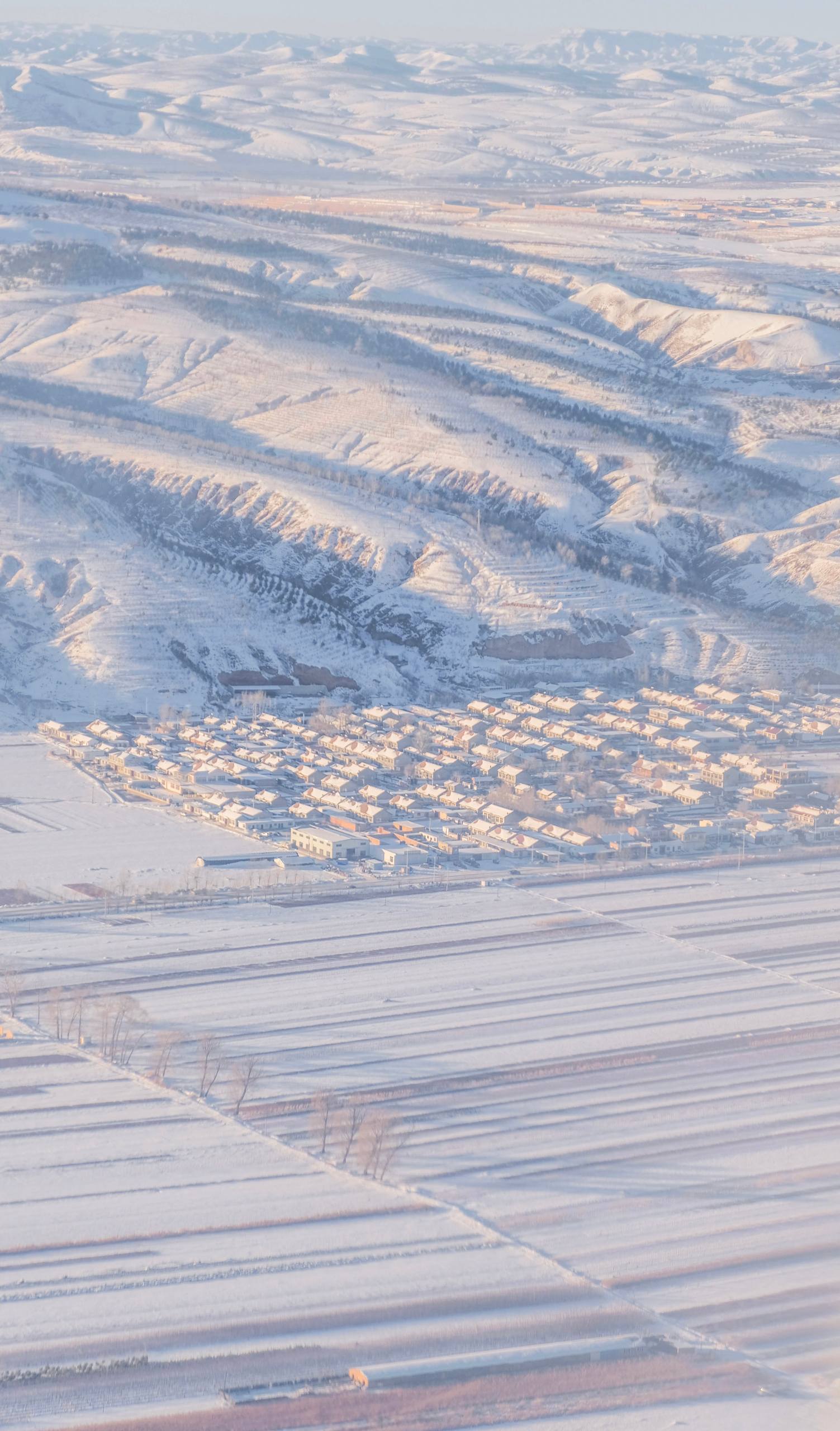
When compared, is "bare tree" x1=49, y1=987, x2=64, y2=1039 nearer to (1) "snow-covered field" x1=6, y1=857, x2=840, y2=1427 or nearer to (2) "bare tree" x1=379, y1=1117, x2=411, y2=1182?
(1) "snow-covered field" x1=6, y1=857, x2=840, y2=1427

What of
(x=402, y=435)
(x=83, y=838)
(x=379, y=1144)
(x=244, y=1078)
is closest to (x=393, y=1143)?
(x=379, y=1144)

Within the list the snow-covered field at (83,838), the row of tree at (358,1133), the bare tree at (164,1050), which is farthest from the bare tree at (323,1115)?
the snow-covered field at (83,838)

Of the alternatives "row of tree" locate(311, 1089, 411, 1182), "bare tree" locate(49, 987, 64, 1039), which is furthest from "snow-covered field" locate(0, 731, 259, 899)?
"row of tree" locate(311, 1089, 411, 1182)

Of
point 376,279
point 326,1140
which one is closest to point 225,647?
point 326,1140

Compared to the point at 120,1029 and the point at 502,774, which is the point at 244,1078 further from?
the point at 502,774

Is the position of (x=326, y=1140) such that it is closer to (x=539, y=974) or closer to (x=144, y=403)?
(x=539, y=974)

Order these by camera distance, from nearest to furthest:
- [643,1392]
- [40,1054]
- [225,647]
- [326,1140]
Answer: [643,1392]
[326,1140]
[40,1054]
[225,647]

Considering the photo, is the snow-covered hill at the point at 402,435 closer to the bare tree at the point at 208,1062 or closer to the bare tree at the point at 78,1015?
the bare tree at the point at 78,1015
